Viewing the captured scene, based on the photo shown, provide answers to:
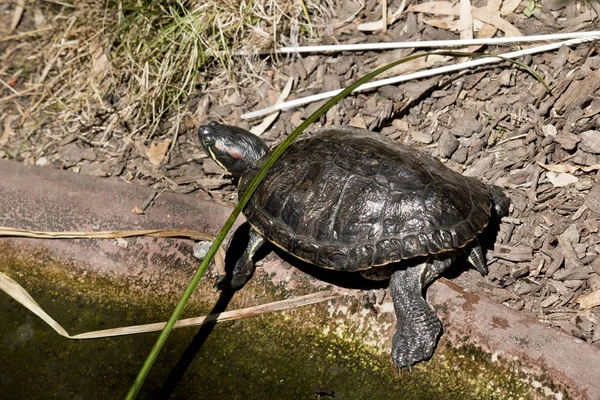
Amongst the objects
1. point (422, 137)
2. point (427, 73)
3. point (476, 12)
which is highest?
point (476, 12)

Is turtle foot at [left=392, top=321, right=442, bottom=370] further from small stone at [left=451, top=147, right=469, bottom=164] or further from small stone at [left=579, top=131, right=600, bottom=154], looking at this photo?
small stone at [left=579, top=131, right=600, bottom=154]

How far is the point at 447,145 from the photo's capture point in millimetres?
3324

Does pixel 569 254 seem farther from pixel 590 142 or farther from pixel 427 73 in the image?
pixel 427 73

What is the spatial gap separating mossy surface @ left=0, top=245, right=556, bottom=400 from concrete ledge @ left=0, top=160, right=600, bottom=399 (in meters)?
0.09

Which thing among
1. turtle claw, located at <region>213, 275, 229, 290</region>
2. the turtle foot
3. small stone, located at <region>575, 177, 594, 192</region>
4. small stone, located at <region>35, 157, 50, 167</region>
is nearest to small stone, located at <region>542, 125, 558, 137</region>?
small stone, located at <region>575, 177, 594, 192</region>

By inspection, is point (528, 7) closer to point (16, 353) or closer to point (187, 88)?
point (187, 88)

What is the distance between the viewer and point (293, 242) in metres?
2.86

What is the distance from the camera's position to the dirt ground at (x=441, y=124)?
9.46ft

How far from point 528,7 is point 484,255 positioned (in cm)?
152

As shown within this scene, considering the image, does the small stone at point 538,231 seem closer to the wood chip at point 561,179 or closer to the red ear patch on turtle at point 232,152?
the wood chip at point 561,179

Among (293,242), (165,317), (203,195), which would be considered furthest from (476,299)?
(203,195)

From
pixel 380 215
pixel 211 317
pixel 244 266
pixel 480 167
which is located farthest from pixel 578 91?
pixel 211 317

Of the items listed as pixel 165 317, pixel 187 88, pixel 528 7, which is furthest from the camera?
pixel 187 88

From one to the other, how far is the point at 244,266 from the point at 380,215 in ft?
2.52
